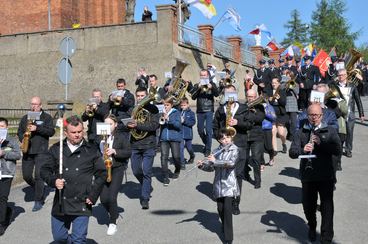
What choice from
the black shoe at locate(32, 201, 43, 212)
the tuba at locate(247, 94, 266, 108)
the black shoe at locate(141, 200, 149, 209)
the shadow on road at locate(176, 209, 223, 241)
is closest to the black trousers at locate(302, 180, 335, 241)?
the shadow on road at locate(176, 209, 223, 241)

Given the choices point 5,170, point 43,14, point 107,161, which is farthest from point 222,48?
point 107,161

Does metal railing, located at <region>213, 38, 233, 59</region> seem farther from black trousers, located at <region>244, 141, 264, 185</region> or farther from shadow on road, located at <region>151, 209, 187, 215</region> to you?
shadow on road, located at <region>151, 209, 187, 215</region>

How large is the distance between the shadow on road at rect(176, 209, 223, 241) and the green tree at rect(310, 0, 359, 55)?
48881 mm

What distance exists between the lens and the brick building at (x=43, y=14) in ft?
119

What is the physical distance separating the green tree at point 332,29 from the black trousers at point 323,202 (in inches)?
1969

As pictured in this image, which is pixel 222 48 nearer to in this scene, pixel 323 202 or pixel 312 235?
pixel 312 235

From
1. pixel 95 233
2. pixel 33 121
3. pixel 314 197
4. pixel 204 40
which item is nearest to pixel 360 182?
pixel 314 197

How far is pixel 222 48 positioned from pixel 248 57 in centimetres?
507

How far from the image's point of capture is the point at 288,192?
10047mm

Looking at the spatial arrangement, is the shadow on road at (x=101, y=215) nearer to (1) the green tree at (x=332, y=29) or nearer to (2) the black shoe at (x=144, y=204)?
(2) the black shoe at (x=144, y=204)

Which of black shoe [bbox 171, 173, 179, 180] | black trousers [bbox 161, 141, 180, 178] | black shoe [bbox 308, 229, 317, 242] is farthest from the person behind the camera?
black shoe [bbox 171, 173, 179, 180]

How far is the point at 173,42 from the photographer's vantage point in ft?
79.4

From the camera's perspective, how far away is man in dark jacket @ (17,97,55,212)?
9.48 meters

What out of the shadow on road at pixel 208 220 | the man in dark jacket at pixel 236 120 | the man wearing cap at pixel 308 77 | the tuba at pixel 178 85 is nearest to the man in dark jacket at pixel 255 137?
the man in dark jacket at pixel 236 120
